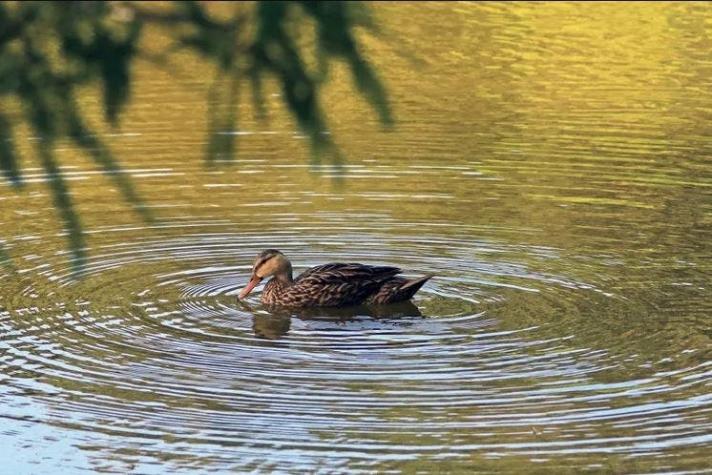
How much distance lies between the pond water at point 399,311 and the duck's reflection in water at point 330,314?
38mm

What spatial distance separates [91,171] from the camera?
17719 mm

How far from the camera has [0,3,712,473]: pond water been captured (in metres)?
9.72

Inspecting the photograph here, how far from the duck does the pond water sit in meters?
0.18

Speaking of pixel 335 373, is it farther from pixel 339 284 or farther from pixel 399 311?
pixel 339 284

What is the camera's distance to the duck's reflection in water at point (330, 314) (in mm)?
12648

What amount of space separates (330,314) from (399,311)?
22.2 inches

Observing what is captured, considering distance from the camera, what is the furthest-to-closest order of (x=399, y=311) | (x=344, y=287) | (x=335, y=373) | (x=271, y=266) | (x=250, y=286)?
(x=250, y=286), (x=271, y=266), (x=344, y=287), (x=399, y=311), (x=335, y=373)

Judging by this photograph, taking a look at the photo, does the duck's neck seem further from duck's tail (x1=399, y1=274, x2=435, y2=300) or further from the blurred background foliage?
the blurred background foliage

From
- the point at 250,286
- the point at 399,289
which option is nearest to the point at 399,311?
the point at 399,289

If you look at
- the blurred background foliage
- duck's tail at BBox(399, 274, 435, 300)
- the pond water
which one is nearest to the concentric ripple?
the pond water

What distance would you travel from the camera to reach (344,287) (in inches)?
512

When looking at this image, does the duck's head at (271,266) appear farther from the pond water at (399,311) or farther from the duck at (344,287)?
the pond water at (399,311)

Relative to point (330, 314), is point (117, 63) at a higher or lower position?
higher

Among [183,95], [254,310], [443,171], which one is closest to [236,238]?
[254,310]
